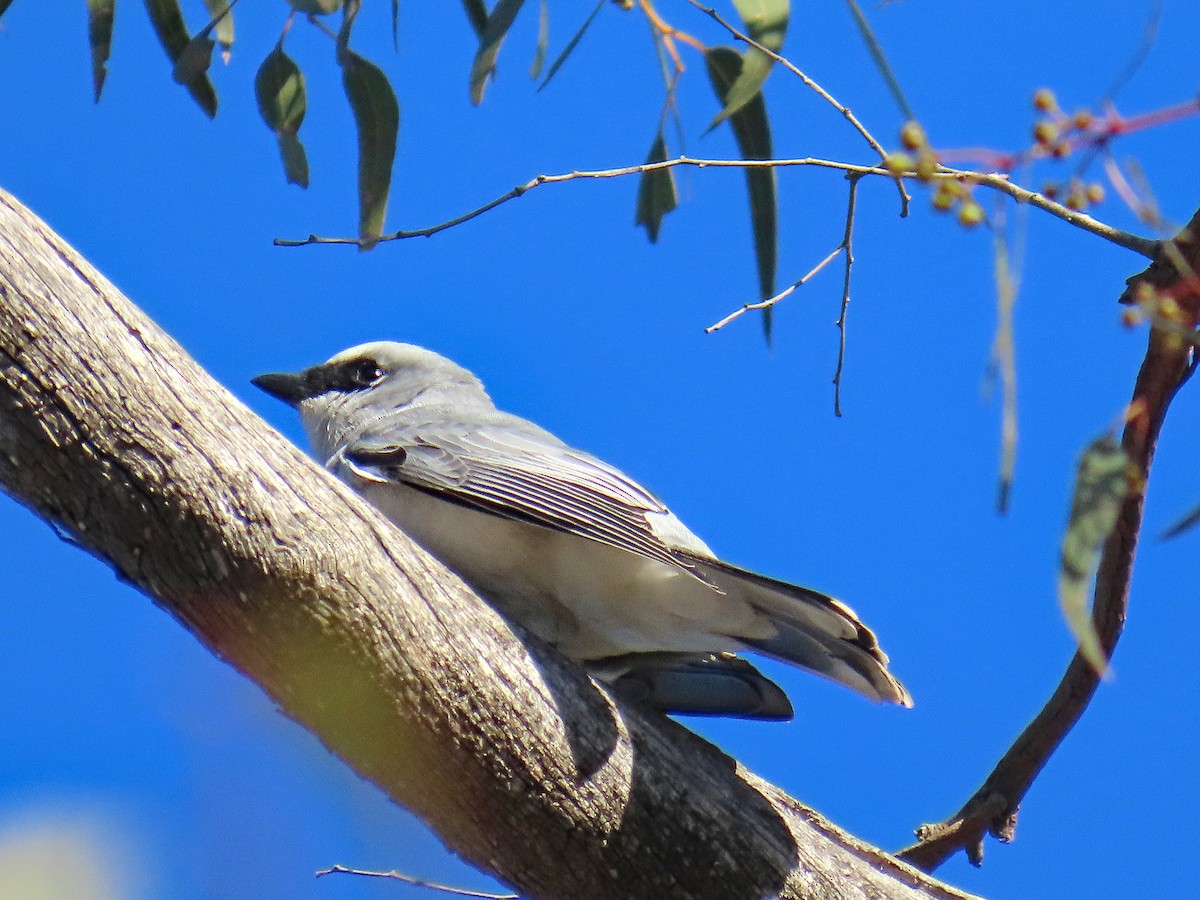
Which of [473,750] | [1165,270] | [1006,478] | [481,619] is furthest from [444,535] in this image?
[1006,478]

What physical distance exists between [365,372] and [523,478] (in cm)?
100

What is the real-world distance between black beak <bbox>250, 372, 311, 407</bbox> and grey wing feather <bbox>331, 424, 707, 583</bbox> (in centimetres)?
54

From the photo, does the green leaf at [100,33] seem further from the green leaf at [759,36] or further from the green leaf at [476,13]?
the green leaf at [759,36]

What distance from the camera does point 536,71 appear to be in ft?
9.62

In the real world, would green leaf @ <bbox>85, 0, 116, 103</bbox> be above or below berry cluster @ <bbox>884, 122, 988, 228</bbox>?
above

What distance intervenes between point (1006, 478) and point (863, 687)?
4.77ft

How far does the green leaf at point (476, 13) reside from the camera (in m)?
3.34

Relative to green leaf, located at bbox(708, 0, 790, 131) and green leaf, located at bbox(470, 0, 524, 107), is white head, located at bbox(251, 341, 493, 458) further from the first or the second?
green leaf, located at bbox(708, 0, 790, 131)

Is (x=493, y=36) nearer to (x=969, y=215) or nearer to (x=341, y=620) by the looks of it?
(x=341, y=620)

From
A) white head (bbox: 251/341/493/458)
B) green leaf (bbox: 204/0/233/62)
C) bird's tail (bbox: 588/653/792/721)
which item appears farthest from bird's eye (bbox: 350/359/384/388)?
bird's tail (bbox: 588/653/792/721)

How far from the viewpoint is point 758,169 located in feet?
9.25

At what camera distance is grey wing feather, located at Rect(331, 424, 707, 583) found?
253 cm

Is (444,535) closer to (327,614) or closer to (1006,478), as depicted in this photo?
(327,614)

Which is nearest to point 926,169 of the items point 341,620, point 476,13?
point 341,620
